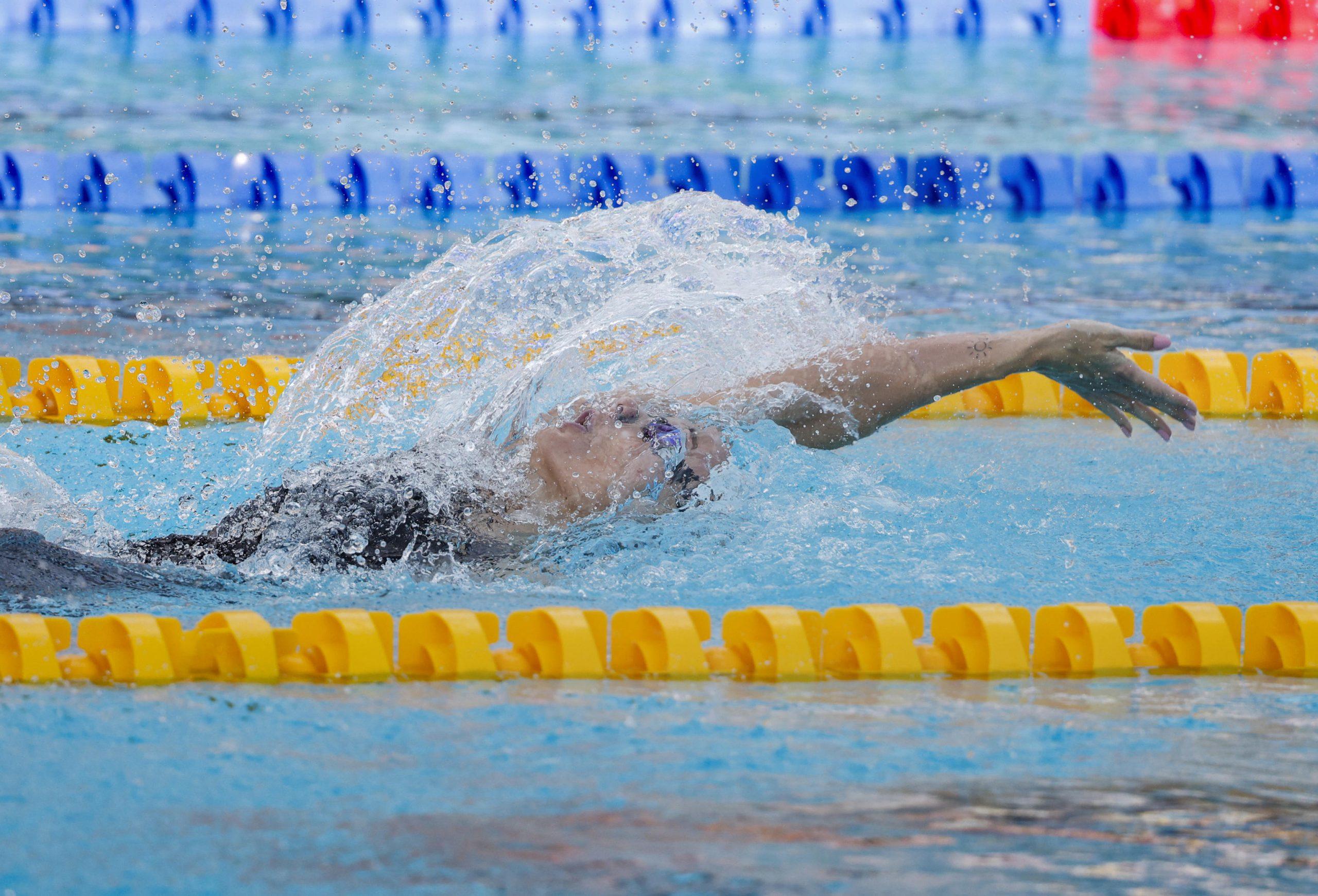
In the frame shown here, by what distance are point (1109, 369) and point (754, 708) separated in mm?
1215

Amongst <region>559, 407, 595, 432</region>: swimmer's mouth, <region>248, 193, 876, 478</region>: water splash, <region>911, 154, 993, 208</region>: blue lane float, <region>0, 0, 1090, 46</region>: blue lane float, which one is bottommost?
<region>559, 407, 595, 432</region>: swimmer's mouth

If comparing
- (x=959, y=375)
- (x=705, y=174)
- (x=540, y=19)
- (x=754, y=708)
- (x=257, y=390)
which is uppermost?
(x=540, y=19)

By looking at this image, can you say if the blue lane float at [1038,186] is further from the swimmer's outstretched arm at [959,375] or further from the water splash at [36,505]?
the water splash at [36,505]

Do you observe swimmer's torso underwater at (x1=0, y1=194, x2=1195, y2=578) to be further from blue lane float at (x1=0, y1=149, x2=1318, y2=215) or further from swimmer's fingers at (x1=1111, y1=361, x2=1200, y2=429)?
blue lane float at (x1=0, y1=149, x2=1318, y2=215)

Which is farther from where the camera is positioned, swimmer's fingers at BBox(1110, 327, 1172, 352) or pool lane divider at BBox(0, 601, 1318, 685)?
swimmer's fingers at BBox(1110, 327, 1172, 352)

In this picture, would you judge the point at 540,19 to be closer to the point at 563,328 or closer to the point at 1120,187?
the point at 1120,187

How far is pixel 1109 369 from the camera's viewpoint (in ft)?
10.1

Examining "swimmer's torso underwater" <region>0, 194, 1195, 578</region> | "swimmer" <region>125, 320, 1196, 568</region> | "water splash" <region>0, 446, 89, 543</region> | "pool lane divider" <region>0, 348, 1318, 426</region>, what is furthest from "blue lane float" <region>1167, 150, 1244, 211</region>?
"water splash" <region>0, 446, 89, 543</region>

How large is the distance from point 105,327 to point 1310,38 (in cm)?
1360

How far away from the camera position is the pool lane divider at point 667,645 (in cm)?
234

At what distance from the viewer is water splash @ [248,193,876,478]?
10.9 ft

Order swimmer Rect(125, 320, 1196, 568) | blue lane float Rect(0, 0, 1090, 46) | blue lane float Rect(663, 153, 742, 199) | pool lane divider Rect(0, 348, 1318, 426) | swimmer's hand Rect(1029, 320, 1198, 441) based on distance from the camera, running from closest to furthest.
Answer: swimmer Rect(125, 320, 1196, 568) < swimmer's hand Rect(1029, 320, 1198, 441) < pool lane divider Rect(0, 348, 1318, 426) < blue lane float Rect(663, 153, 742, 199) < blue lane float Rect(0, 0, 1090, 46)

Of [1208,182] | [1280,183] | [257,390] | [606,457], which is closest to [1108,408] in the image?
[606,457]

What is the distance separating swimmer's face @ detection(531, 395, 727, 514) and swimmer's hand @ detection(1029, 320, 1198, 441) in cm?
70
